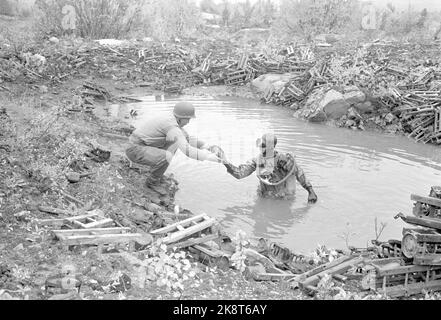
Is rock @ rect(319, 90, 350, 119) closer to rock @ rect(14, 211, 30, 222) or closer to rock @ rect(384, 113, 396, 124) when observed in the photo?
rock @ rect(384, 113, 396, 124)

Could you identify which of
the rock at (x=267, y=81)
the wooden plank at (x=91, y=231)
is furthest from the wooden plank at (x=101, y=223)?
the rock at (x=267, y=81)

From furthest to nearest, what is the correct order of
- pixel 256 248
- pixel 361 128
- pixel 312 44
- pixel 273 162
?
pixel 312 44, pixel 361 128, pixel 273 162, pixel 256 248

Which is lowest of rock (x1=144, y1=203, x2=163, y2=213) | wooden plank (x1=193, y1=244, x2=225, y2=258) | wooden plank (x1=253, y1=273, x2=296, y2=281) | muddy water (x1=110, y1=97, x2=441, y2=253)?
muddy water (x1=110, y1=97, x2=441, y2=253)

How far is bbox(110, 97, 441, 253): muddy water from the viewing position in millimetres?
7859

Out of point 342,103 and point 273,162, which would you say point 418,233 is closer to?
point 273,162

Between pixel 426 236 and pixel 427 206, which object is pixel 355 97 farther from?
pixel 426 236

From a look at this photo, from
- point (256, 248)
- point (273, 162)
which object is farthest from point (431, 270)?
point (273, 162)

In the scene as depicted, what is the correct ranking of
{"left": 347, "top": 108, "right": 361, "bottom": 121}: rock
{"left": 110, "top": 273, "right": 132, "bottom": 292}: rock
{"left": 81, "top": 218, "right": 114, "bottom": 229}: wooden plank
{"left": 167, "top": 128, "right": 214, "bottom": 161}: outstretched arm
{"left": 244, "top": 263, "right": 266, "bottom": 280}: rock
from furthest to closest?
1. {"left": 347, "top": 108, "right": 361, "bottom": 121}: rock
2. {"left": 167, "top": 128, "right": 214, "bottom": 161}: outstretched arm
3. {"left": 81, "top": 218, "right": 114, "bottom": 229}: wooden plank
4. {"left": 244, "top": 263, "right": 266, "bottom": 280}: rock
5. {"left": 110, "top": 273, "right": 132, "bottom": 292}: rock

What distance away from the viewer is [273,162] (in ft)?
27.9

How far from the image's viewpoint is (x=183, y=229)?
6031 mm

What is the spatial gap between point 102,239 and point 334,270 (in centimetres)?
266

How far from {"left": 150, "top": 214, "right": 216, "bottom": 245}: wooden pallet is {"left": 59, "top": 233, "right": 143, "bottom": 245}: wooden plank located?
33 centimetres

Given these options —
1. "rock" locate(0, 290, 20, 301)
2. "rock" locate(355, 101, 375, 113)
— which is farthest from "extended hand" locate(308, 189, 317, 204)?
"rock" locate(355, 101, 375, 113)

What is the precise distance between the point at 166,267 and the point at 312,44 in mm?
20229
